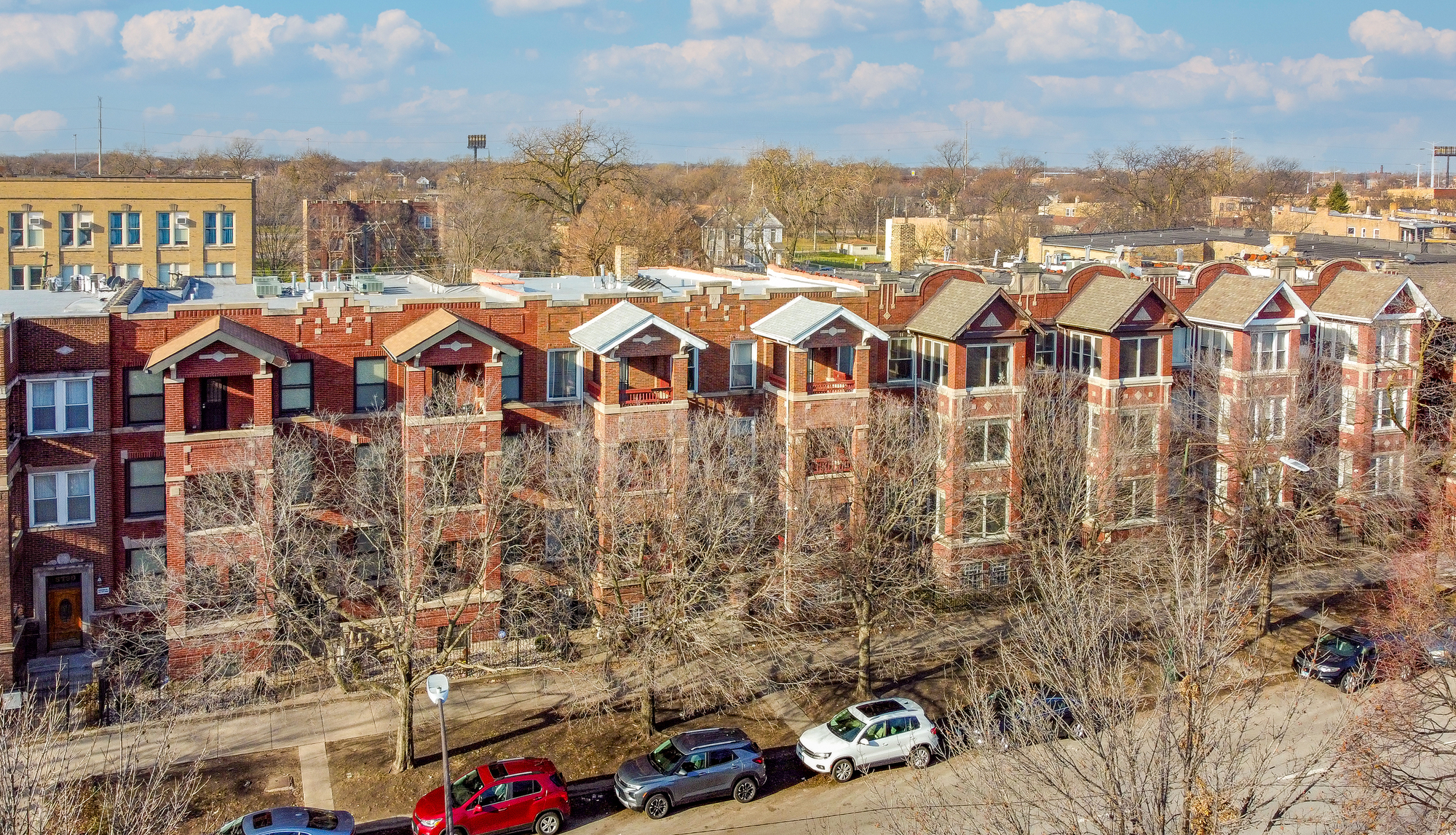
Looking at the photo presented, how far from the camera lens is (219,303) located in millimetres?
36812

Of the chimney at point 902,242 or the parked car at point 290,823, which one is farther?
the chimney at point 902,242

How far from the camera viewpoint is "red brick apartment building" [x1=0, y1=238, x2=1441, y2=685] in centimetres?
3572

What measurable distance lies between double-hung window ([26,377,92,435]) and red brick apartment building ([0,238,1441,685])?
0.06m

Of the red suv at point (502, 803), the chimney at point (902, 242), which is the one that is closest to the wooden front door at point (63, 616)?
the red suv at point (502, 803)

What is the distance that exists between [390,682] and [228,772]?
5164 mm

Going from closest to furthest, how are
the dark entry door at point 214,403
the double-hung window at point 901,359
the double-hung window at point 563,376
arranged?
1. the dark entry door at point 214,403
2. the double-hung window at point 563,376
3. the double-hung window at point 901,359

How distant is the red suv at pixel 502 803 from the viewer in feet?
95.7

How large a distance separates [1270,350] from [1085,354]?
7.79 metres

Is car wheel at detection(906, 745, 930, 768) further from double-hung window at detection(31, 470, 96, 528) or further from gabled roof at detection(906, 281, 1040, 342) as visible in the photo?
double-hung window at detection(31, 470, 96, 528)

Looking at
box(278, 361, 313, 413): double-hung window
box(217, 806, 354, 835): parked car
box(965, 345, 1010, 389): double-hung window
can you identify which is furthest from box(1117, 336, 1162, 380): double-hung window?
box(217, 806, 354, 835): parked car

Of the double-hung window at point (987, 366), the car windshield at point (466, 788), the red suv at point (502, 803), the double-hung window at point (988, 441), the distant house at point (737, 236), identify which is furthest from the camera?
the distant house at point (737, 236)

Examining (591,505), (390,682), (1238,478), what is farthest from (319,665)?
(1238,478)

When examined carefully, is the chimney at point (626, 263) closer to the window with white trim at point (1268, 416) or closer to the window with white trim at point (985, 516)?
the window with white trim at point (985, 516)

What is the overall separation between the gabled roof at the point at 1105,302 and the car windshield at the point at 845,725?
18318 mm
